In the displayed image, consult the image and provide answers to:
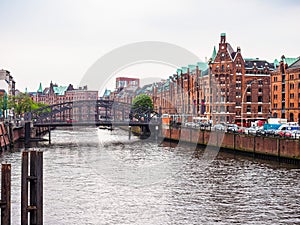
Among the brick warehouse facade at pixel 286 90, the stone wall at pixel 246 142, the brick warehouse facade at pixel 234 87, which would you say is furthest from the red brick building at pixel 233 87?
the stone wall at pixel 246 142

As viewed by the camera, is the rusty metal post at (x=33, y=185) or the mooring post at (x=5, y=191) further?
the rusty metal post at (x=33, y=185)

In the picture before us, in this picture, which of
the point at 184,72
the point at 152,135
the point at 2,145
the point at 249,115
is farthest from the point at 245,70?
the point at 2,145

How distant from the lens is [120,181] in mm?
33969

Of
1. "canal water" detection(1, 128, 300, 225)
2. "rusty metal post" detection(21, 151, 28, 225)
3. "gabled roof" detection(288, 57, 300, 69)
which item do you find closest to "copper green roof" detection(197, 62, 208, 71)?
"gabled roof" detection(288, 57, 300, 69)

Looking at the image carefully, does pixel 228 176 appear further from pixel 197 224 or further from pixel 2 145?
pixel 2 145

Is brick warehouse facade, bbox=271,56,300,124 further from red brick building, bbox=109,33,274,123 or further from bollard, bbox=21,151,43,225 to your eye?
bollard, bbox=21,151,43,225

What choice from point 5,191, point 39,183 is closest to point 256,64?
point 39,183

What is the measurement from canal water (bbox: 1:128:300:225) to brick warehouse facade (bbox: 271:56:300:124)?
115 feet

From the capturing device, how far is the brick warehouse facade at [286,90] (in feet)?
256

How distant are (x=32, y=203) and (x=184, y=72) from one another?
104 m

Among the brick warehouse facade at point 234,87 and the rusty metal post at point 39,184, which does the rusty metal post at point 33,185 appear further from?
the brick warehouse facade at point 234,87

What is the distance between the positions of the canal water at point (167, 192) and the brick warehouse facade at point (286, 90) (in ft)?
115

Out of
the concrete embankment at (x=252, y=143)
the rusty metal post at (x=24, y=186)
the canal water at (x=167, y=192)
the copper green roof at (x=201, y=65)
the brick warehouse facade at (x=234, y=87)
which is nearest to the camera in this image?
the rusty metal post at (x=24, y=186)

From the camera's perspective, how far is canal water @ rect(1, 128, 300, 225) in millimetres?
23531
